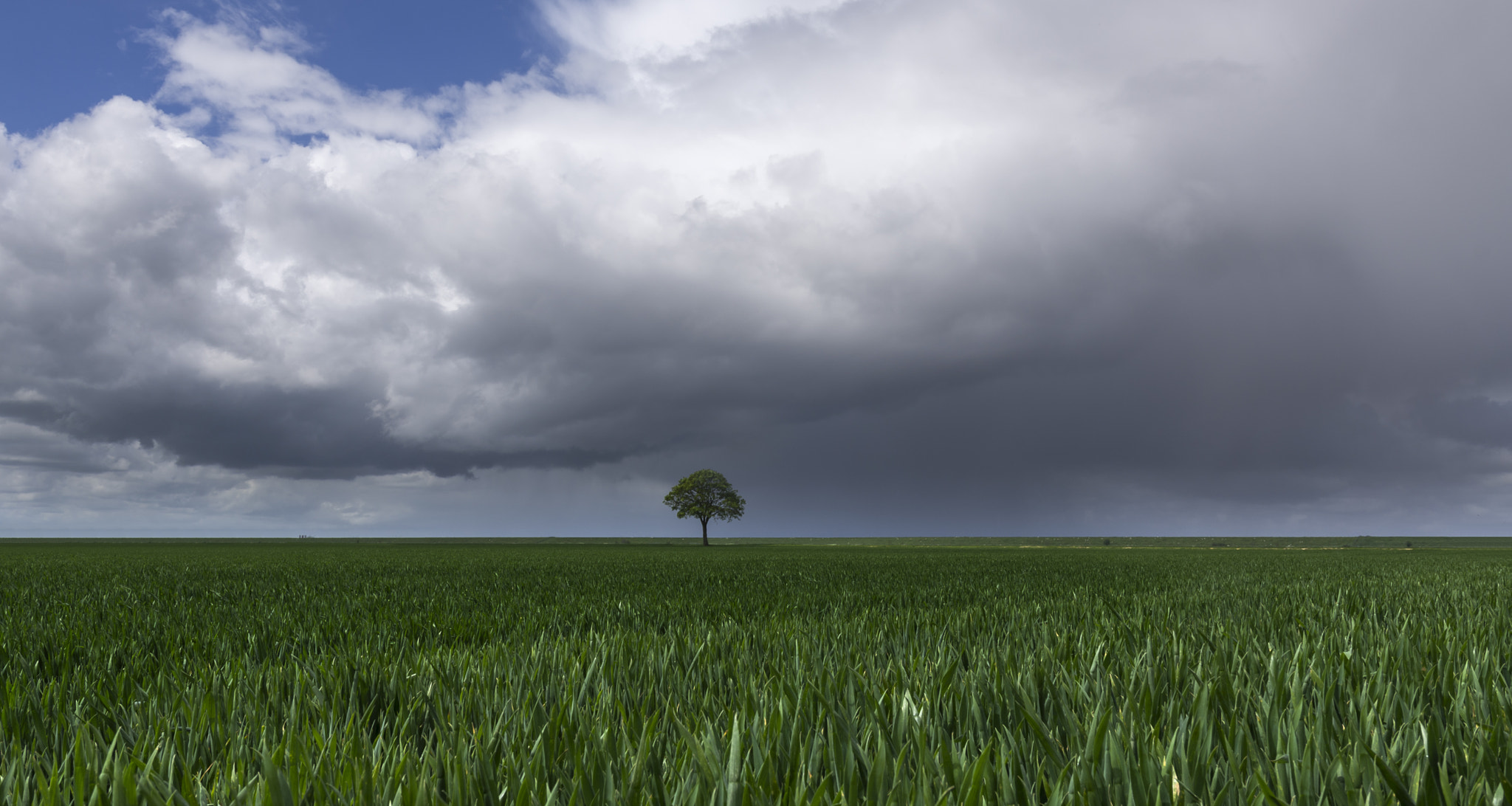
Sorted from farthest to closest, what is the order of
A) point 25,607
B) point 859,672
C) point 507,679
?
point 25,607 → point 859,672 → point 507,679

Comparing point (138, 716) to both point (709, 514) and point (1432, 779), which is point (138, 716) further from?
point (709, 514)

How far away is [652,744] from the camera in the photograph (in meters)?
2.44

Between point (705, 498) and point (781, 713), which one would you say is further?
point (705, 498)

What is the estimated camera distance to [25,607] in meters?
10.1

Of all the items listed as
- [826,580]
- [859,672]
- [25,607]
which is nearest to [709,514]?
[826,580]

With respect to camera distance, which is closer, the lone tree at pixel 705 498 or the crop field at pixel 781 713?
the crop field at pixel 781 713

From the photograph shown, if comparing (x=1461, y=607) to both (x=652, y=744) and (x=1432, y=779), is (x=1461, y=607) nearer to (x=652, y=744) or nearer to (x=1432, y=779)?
(x=1432, y=779)

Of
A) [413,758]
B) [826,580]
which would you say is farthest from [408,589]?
[413,758]

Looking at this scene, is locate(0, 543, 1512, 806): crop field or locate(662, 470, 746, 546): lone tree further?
locate(662, 470, 746, 546): lone tree

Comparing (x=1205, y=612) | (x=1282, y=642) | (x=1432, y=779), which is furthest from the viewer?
(x=1205, y=612)

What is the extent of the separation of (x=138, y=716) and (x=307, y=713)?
65 centimetres

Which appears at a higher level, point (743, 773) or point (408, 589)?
point (743, 773)

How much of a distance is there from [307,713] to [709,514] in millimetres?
94510

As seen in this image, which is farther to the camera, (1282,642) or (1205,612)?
(1205,612)
